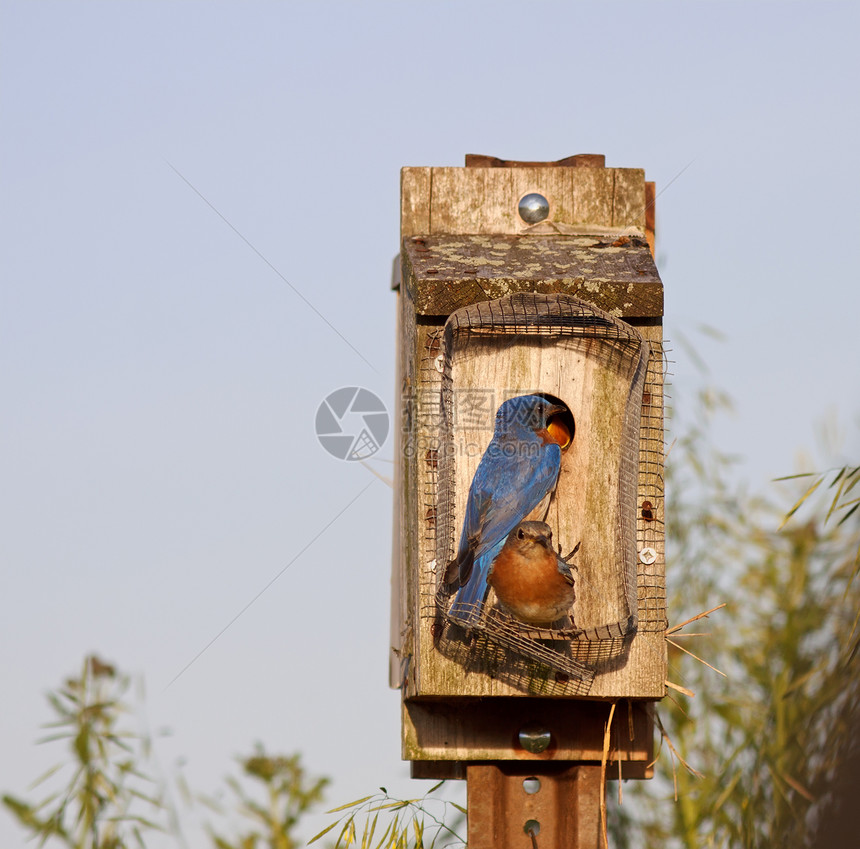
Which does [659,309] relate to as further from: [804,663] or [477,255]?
[804,663]

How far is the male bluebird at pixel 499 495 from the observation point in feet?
12.6

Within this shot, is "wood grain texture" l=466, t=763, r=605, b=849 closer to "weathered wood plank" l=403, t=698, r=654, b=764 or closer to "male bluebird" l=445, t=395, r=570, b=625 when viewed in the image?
"weathered wood plank" l=403, t=698, r=654, b=764

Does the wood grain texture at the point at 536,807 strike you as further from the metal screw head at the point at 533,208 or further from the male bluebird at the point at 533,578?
the metal screw head at the point at 533,208

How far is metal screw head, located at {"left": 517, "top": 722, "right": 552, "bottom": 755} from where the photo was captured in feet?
13.6

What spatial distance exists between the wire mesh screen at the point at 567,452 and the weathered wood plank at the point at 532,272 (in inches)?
3.0

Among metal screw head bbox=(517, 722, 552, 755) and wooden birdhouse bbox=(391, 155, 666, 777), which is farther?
metal screw head bbox=(517, 722, 552, 755)

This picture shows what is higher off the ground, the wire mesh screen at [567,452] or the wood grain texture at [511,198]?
the wood grain texture at [511,198]

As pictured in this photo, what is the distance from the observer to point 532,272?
412cm

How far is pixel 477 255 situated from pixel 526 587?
1.17m

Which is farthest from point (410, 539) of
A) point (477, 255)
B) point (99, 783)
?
point (99, 783)

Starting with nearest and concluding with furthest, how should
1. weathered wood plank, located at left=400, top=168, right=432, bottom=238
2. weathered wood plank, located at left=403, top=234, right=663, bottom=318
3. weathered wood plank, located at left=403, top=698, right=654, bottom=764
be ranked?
weathered wood plank, located at left=403, top=234, right=663, bottom=318, weathered wood plank, located at left=403, top=698, right=654, bottom=764, weathered wood plank, located at left=400, top=168, right=432, bottom=238

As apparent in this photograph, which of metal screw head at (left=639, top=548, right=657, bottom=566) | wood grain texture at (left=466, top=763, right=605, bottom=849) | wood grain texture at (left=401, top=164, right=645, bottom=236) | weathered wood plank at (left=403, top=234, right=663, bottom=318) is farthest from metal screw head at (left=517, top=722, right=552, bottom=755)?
wood grain texture at (left=401, top=164, right=645, bottom=236)

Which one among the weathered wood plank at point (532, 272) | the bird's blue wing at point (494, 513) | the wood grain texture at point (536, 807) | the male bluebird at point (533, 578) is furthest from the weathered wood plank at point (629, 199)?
the wood grain texture at point (536, 807)

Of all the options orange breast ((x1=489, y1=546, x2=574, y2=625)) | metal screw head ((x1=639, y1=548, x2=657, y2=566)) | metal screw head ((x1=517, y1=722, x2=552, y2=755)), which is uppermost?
metal screw head ((x1=639, y1=548, x2=657, y2=566))
